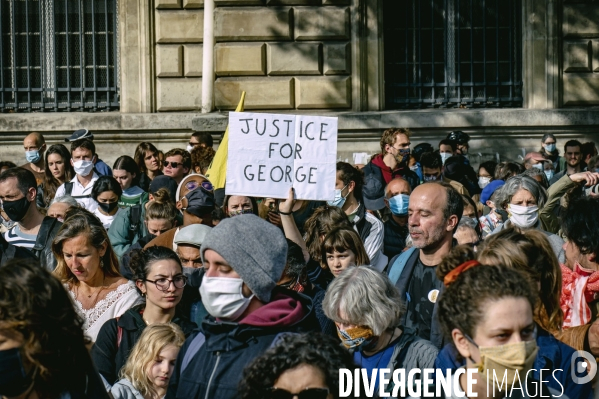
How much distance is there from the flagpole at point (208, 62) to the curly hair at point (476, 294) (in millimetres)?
10878

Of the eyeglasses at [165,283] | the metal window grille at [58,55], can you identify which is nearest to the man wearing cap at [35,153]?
the metal window grille at [58,55]

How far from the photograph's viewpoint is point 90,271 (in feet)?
20.2

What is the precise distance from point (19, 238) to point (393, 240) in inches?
103

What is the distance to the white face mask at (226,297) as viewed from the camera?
155 inches

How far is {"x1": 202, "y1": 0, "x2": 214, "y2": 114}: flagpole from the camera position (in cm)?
1434

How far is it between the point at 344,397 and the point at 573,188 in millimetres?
4646

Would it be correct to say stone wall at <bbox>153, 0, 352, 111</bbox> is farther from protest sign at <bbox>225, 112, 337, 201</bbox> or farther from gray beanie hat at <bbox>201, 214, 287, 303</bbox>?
gray beanie hat at <bbox>201, 214, 287, 303</bbox>

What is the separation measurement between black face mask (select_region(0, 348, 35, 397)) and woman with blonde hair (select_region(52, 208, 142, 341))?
2685 mm

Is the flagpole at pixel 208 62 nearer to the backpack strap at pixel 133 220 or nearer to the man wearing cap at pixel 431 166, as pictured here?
the man wearing cap at pixel 431 166

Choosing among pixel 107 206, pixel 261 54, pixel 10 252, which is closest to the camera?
pixel 10 252

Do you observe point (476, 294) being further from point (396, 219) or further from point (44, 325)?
point (396, 219)

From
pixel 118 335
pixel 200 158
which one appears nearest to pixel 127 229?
pixel 200 158

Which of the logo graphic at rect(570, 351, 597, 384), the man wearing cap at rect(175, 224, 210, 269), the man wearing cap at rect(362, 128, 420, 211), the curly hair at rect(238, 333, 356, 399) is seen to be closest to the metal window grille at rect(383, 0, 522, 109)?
the man wearing cap at rect(362, 128, 420, 211)

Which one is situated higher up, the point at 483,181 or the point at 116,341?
the point at 483,181
